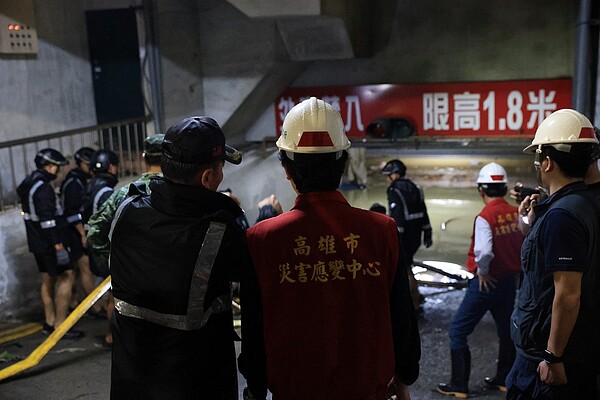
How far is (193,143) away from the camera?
2.33 m

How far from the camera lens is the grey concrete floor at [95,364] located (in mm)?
4957

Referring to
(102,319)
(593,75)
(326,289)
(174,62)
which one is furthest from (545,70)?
(326,289)

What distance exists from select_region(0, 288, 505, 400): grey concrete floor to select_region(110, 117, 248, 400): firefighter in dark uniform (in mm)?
2516

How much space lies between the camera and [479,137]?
27.5ft

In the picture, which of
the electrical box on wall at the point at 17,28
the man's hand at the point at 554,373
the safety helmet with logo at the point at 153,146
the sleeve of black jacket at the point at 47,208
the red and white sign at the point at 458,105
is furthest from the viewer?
the red and white sign at the point at 458,105

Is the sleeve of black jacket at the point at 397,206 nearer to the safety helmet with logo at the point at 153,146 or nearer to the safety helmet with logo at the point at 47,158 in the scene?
the safety helmet with logo at the point at 47,158

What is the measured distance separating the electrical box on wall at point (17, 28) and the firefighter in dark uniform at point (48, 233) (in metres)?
2.39

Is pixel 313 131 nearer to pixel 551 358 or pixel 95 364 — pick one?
pixel 551 358

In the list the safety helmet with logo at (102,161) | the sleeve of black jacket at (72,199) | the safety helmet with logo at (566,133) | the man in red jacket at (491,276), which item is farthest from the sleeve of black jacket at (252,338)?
the sleeve of black jacket at (72,199)

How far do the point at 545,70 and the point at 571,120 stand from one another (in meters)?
5.75

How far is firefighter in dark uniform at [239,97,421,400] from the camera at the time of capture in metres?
2.12

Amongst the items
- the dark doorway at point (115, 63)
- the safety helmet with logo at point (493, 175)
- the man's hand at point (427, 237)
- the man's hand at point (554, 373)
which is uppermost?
the dark doorway at point (115, 63)

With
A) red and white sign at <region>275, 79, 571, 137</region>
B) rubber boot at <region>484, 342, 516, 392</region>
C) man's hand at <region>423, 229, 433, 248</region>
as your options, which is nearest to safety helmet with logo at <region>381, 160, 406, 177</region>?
man's hand at <region>423, 229, 433, 248</region>

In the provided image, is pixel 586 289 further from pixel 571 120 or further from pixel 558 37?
pixel 558 37
